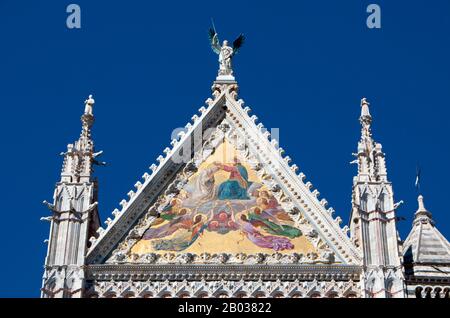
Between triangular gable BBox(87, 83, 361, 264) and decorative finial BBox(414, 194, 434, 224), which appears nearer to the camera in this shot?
triangular gable BBox(87, 83, 361, 264)

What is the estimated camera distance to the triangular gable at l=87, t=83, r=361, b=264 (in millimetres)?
22797

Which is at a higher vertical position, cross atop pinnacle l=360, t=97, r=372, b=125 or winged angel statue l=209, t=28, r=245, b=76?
winged angel statue l=209, t=28, r=245, b=76

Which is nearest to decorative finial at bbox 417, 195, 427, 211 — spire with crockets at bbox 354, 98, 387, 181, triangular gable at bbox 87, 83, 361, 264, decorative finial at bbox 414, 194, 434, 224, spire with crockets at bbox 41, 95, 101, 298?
decorative finial at bbox 414, 194, 434, 224

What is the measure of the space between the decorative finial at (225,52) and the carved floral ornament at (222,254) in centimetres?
134

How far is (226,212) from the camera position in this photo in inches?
928

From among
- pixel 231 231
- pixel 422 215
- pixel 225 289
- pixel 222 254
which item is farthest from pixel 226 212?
pixel 422 215

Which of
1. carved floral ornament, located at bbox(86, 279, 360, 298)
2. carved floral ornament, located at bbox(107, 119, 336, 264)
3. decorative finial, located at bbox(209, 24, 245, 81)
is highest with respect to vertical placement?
decorative finial, located at bbox(209, 24, 245, 81)

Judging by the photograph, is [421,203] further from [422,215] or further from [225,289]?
[225,289]

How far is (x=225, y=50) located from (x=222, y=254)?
5859 mm

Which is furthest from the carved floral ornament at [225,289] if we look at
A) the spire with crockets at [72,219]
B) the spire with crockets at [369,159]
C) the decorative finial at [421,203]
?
the decorative finial at [421,203]

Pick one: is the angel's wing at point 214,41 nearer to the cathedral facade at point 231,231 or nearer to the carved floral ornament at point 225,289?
the cathedral facade at point 231,231

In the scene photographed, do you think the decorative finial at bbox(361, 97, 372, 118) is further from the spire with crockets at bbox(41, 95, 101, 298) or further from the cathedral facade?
the spire with crockets at bbox(41, 95, 101, 298)

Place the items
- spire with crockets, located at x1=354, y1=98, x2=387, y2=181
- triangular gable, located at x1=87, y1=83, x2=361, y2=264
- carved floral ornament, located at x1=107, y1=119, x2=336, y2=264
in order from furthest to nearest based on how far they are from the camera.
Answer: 1. spire with crockets, located at x1=354, y1=98, x2=387, y2=181
2. triangular gable, located at x1=87, y1=83, x2=361, y2=264
3. carved floral ornament, located at x1=107, y1=119, x2=336, y2=264
